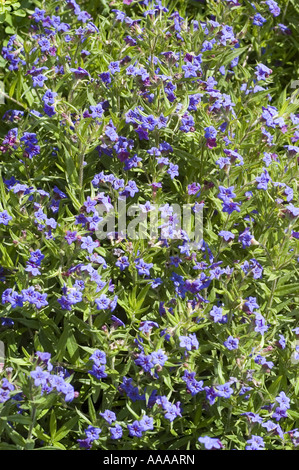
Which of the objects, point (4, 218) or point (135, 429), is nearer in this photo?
point (135, 429)

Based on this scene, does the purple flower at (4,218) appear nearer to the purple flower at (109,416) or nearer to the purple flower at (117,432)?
the purple flower at (109,416)

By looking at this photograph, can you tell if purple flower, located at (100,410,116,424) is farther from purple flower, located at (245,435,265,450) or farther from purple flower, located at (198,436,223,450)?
purple flower, located at (245,435,265,450)

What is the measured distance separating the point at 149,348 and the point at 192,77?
2.06 m

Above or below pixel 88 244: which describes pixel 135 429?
below

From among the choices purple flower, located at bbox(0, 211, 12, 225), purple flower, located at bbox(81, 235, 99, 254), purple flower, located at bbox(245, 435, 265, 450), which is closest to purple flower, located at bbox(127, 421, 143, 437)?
purple flower, located at bbox(245, 435, 265, 450)

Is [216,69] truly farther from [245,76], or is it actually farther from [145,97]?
[145,97]

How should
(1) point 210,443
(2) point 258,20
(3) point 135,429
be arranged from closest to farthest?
(1) point 210,443 → (3) point 135,429 → (2) point 258,20

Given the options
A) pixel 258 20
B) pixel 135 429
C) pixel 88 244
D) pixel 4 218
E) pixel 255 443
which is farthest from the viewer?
pixel 258 20

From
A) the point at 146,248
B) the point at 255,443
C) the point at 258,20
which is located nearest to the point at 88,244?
the point at 146,248

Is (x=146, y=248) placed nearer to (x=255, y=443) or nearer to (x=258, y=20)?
(x=255, y=443)

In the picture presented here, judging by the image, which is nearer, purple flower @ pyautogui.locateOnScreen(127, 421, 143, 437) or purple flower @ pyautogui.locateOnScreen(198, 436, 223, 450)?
purple flower @ pyautogui.locateOnScreen(198, 436, 223, 450)
